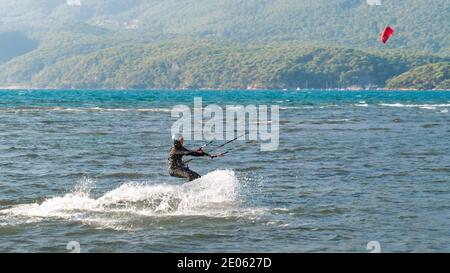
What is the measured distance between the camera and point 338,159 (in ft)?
107

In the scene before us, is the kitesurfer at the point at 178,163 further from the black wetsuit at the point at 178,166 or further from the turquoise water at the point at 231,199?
the turquoise water at the point at 231,199

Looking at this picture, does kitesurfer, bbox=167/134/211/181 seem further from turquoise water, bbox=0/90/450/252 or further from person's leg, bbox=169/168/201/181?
turquoise water, bbox=0/90/450/252

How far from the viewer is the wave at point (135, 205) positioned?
772 inches

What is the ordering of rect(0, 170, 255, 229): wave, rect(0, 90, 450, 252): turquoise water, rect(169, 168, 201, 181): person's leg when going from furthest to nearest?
rect(169, 168, 201, 181): person's leg
rect(0, 170, 255, 229): wave
rect(0, 90, 450, 252): turquoise water

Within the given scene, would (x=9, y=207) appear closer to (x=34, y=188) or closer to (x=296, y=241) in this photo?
(x=34, y=188)

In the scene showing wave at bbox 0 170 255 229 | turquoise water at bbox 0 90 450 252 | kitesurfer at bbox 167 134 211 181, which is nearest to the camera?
turquoise water at bbox 0 90 450 252

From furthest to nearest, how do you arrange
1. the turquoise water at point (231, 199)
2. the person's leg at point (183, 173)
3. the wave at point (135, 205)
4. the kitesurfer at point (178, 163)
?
the person's leg at point (183, 173), the kitesurfer at point (178, 163), the wave at point (135, 205), the turquoise water at point (231, 199)

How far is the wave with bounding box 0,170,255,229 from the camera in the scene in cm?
1960

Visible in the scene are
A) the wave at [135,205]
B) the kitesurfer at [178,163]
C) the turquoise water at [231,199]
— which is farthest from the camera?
the kitesurfer at [178,163]

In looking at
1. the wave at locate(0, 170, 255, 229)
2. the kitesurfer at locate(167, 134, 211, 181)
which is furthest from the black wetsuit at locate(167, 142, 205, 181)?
the wave at locate(0, 170, 255, 229)

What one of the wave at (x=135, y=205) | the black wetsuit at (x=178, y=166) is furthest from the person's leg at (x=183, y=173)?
the wave at (x=135, y=205)
